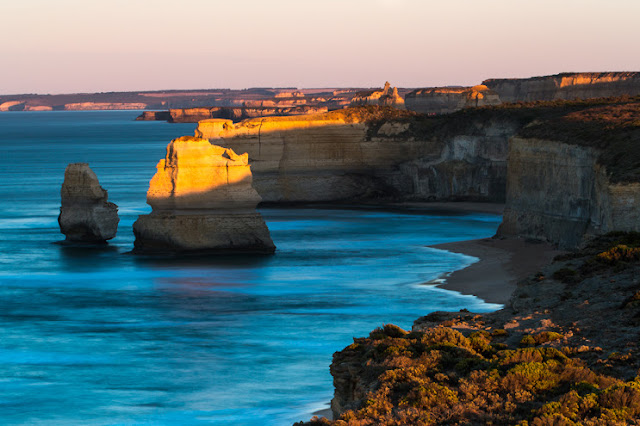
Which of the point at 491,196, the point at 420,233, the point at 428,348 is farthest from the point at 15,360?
the point at 491,196

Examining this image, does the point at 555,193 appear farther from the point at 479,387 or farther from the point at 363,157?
the point at 479,387

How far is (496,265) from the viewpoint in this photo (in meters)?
56.5

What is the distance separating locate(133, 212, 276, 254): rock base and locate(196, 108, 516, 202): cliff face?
34546mm

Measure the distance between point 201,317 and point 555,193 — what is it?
24.2m

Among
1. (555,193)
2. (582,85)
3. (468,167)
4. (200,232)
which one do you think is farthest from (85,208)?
(582,85)

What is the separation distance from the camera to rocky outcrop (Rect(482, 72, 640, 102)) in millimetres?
163375

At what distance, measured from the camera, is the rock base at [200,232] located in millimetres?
59250

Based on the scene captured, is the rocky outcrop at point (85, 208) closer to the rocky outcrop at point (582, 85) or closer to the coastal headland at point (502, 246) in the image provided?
the coastal headland at point (502, 246)

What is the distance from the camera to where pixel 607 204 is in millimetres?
47906

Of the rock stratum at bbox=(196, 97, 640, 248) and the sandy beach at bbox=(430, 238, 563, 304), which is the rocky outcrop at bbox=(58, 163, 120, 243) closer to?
the sandy beach at bbox=(430, 238, 563, 304)

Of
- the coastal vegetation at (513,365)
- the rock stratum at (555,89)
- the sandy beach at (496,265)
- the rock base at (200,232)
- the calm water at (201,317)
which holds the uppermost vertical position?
the rock stratum at (555,89)

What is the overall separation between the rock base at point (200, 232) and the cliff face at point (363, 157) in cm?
3455

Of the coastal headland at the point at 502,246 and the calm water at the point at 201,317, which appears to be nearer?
the coastal headland at the point at 502,246

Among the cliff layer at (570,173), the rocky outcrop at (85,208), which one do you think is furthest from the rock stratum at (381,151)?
the rocky outcrop at (85,208)
